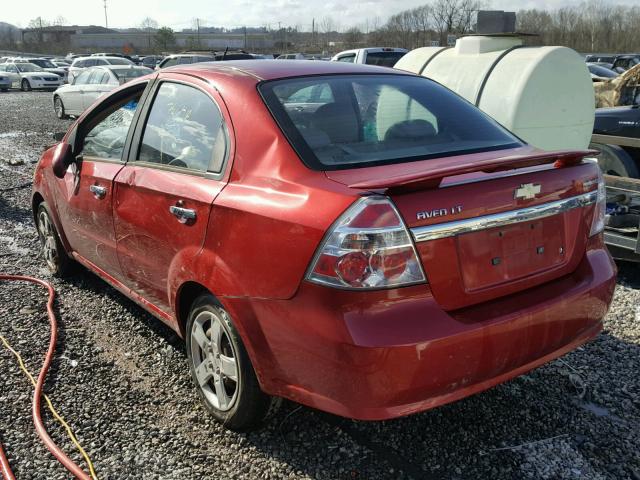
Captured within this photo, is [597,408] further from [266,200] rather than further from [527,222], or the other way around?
[266,200]

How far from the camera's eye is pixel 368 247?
7.27 feet

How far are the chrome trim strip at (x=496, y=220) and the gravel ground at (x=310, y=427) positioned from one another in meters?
1.06

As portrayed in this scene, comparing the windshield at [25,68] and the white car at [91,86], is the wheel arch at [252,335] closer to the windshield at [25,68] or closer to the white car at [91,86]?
the white car at [91,86]

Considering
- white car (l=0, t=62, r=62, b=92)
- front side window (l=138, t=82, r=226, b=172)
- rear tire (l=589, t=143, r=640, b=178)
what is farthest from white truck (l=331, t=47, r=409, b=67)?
white car (l=0, t=62, r=62, b=92)

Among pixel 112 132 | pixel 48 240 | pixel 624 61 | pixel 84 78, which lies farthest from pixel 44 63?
pixel 112 132

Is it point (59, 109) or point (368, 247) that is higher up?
point (368, 247)

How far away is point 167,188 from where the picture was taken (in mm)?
3084

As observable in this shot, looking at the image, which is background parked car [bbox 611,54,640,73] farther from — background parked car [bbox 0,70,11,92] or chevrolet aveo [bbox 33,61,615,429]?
background parked car [bbox 0,70,11,92]

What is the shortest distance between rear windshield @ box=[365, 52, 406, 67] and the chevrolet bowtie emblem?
456 inches

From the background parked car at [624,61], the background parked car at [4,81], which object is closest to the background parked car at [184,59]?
the background parked car at [624,61]

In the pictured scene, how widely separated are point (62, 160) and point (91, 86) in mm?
14173

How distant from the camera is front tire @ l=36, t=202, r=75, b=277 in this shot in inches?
193

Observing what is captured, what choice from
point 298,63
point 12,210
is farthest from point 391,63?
point 298,63

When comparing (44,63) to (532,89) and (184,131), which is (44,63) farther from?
(184,131)
